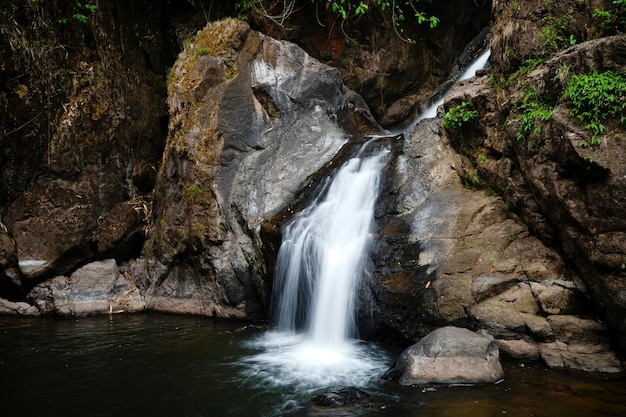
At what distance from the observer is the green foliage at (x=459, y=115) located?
283 inches

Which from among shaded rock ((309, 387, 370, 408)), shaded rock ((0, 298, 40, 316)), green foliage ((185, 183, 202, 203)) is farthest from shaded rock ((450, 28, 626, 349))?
shaded rock ((0, 298, 40, 316))

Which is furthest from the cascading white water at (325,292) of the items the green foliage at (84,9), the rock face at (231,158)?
the green foliage at (84,9)

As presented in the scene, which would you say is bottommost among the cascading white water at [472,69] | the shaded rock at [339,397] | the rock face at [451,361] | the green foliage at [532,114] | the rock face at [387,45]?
the shaded rock at [339,397]

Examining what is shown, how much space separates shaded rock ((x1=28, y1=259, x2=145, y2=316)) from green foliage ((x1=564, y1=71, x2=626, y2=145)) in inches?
309

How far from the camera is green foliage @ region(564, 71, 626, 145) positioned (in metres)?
5.07

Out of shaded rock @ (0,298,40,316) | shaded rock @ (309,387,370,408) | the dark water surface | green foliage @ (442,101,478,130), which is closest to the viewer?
the dark water surface

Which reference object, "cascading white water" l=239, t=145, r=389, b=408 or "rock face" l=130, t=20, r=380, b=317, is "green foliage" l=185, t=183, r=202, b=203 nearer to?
"rock face" l=130, t=20, r=380, b=317

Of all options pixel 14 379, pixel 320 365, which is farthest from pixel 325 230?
pixel 14 379

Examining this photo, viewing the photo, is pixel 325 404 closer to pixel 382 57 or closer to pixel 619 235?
pixel 619 235

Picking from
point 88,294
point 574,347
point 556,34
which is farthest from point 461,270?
point 88,294

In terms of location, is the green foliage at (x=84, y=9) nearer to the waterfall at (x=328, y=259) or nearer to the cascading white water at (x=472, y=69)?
the waterfall at (x=328, y=259)

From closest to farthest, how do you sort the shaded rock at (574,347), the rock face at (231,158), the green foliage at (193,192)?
the shaded rock at (574,347), the rock face at (231,158), the green foliage at (193,192)

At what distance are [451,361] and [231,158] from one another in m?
5.85

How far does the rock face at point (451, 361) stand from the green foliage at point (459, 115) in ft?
11.0
